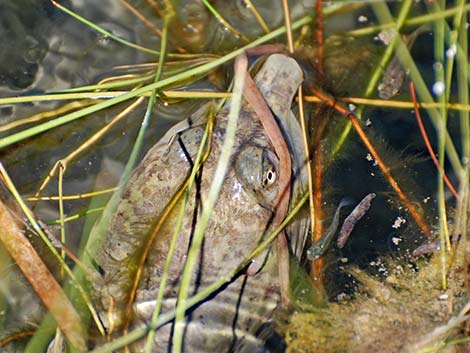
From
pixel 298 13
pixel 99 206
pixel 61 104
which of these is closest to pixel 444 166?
pixel 298 13

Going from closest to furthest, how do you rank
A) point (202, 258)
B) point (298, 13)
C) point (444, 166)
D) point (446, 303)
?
point (202, 258), point (446, 303), point (444, 166), point (298, 13)

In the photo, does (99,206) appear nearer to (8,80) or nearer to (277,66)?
(8,80)

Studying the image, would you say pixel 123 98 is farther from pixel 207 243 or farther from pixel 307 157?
pixel 307 157


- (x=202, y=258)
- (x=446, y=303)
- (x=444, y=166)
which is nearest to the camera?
(x=202, y=258)

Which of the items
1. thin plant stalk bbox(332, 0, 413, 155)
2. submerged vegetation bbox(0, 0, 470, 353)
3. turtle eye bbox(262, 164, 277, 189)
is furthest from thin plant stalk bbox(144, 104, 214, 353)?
thin plant stalk bbox(332, 0, 413, 155)

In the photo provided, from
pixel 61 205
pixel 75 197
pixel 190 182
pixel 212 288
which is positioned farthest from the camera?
A: pixel 75 197

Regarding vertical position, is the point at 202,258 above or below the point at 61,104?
below

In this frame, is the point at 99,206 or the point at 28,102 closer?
the point at 99,206

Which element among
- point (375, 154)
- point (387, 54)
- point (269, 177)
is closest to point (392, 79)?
point (387, 54)

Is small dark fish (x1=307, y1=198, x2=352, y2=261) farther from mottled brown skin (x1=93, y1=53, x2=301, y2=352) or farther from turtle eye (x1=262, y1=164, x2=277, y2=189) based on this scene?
turtle eye (x1=262, y1=164, x2=277, y2=189)
